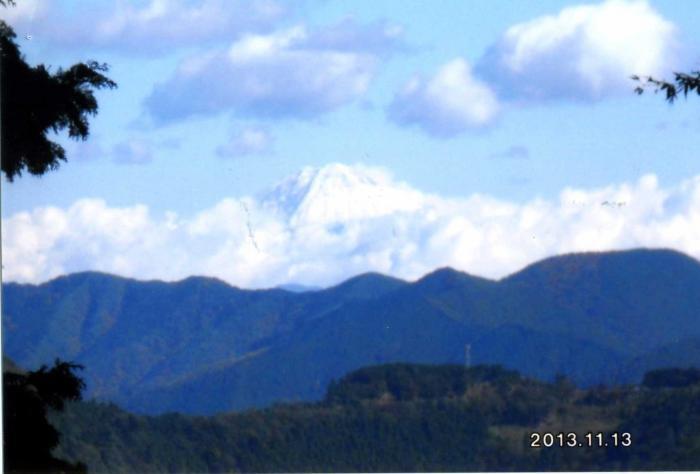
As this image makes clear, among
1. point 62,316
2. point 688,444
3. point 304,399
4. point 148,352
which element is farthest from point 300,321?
point 688,444

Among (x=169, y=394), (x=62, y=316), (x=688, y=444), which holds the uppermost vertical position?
(x=62, y=316)

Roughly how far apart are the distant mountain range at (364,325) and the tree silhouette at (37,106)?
0.68m

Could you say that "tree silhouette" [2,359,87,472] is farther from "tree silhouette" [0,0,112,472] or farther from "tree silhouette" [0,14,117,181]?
"tree silhouette" [0,14,117,181]

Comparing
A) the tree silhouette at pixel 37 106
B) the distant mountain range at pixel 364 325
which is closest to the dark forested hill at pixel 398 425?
the distant mountain range at pixel 364 325

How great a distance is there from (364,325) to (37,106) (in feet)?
5.94

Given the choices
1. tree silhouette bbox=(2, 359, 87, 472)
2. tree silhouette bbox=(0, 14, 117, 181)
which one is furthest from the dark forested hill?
tree silhouette bbox=(0, 14, 117, 181)

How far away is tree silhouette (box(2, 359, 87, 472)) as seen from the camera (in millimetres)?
5055

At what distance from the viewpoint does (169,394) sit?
5816mm

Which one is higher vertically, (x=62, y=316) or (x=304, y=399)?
(x=62, y=316)

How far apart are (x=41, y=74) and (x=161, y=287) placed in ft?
3.73

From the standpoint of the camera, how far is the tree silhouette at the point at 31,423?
16.6 feet

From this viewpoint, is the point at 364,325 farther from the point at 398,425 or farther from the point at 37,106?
the point at 37,106

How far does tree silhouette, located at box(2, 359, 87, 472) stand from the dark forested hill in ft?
0.70

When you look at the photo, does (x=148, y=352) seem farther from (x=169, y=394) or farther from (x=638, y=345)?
(x=638, y=345)
